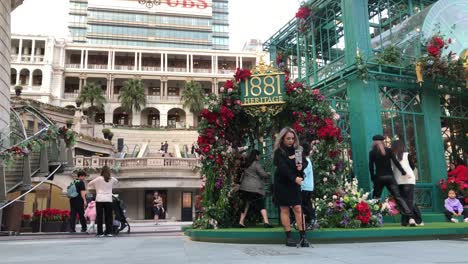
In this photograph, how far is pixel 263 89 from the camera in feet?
27.1

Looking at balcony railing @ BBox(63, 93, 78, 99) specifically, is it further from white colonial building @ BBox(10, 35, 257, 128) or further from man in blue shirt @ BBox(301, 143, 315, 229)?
man in blue shirt @ BBox(301, 143, 315, 229)

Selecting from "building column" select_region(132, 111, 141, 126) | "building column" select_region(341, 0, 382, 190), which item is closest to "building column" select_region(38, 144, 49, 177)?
"building column" select_region(341, 0, 382, 190)

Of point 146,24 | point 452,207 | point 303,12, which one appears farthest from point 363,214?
point 146,24

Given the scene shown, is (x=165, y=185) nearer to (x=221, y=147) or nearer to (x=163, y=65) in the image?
(x=221, y=147)

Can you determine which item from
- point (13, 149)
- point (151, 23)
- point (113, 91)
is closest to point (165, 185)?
point (13, 149)

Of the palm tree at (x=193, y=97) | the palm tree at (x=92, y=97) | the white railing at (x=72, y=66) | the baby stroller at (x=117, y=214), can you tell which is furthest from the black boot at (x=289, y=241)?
the white railing at (x=72, y=66)

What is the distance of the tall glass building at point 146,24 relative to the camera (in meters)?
81.7

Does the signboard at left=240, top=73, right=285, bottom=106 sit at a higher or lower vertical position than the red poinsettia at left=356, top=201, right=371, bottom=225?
higher

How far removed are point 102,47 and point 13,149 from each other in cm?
5935

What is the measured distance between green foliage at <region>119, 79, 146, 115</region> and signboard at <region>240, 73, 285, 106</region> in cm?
5161

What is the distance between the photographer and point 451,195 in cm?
940

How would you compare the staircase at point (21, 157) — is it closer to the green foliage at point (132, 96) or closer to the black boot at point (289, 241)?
the black boot at point (289, 241)

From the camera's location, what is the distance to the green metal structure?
9.62 metres

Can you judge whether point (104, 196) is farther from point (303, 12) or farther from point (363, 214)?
point (303, 12)
